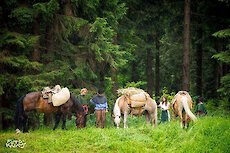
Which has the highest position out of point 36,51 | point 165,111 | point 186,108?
point 36,51

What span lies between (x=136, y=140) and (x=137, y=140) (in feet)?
0.12

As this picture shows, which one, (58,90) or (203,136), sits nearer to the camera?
(203,136)

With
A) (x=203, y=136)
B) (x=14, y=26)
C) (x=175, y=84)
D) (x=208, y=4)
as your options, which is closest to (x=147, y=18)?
(x=208, y=4)

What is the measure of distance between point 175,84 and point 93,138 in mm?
30489

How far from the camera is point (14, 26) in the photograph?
20438 mm

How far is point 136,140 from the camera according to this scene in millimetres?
13219

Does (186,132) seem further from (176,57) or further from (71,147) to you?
(176,57)

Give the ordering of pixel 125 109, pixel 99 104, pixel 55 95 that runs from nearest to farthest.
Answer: pixel 55 95
pixel 125 109
pixel 99 104

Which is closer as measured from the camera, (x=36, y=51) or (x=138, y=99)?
(x=138, y=99)

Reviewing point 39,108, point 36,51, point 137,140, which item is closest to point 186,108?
point 137,140

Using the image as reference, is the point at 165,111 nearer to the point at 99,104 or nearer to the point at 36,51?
the point at 99,104

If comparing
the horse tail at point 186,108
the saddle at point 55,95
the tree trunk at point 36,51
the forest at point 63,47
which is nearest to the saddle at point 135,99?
the horse tail at point 186,108

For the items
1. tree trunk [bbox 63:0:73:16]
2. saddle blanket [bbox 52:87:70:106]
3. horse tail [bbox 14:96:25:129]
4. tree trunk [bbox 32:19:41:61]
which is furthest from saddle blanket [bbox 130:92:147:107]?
tree trunk [bbox 63:0:73:16]

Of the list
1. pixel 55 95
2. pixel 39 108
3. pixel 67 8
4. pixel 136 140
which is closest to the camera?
pixel 136 140
